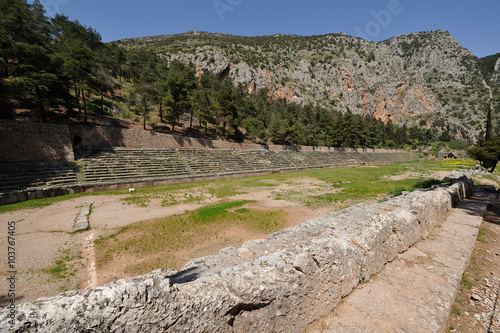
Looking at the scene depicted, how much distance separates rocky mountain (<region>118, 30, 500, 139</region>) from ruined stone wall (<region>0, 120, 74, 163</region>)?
8971cm

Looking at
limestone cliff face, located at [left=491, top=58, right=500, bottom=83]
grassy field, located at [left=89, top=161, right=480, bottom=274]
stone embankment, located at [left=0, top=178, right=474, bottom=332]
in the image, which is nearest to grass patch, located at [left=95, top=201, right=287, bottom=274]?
grassy field, located at [left=89, top=161, right=480, bottom=274]

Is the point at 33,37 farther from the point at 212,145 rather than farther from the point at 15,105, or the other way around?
the point at 212,145

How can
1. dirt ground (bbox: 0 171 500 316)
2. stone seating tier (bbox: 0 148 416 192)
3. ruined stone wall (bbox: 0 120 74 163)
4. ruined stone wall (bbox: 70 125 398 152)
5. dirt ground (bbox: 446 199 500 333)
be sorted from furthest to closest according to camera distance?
ruined stone wall (bbox: 70 125 398 152)
ruined stone wall (bbox: 0 120 74 163)
stone seating tier (bbox: 0 148 416 192)
dirt ground (bbox: 0 171 500 316)
dirt ground (bbox: 446 199 500 333)

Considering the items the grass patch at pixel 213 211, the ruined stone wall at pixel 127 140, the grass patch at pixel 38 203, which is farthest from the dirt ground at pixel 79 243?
the ruined stone wall at pixel 127 140

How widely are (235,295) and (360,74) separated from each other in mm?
164008

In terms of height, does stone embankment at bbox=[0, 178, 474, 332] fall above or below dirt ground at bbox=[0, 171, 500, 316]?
above

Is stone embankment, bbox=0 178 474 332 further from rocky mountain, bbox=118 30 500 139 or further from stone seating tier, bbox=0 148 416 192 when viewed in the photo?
rocky mountain, bbox=118 30 500 139

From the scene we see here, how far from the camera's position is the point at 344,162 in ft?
160

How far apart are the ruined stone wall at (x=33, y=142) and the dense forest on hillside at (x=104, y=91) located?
2862 mm

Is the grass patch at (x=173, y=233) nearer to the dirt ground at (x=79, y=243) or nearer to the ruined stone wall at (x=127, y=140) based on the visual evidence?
the dirt ground at (x=79, y=243)

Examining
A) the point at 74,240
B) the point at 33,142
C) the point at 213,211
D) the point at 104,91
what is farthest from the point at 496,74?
the point at 33,142

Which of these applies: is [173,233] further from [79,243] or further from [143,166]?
[143,166]

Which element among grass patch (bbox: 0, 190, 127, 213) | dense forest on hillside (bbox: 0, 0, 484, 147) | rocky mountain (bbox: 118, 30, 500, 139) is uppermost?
rocky mountain (bbox: 118, 30, 500, 139)

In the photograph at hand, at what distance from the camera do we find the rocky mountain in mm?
110500
